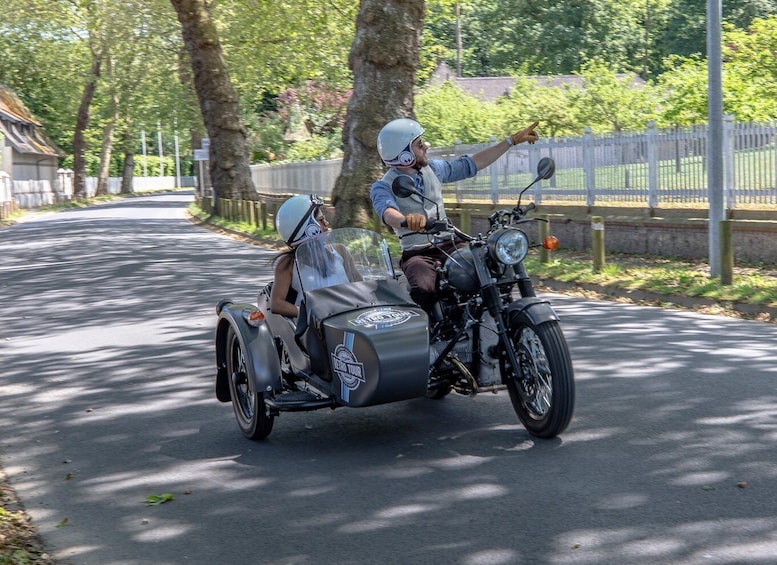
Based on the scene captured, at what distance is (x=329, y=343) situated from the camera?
619 centimetres

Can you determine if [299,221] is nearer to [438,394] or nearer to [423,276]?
[423,276]

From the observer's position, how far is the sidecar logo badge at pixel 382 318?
5996 millimetres

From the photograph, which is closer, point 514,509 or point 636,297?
point 514,509

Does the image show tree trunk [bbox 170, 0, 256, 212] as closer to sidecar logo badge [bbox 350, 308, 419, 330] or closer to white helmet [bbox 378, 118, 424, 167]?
white helmet [bbox 378, 118, 424, 167]

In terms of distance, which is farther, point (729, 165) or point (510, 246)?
point (729, 165)

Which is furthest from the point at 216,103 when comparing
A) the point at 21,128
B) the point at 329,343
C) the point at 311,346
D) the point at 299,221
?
the point at 21,128

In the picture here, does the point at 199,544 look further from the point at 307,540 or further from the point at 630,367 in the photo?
the point at 630,367

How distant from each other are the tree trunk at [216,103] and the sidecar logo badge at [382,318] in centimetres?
3212

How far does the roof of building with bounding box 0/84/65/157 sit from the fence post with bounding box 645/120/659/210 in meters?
61.4

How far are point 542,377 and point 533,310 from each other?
368 mm

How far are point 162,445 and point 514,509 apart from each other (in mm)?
2513

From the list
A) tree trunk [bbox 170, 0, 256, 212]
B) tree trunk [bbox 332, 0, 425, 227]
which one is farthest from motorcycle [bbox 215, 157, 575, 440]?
tree trunk [bbox 170, 0, 256, 212]

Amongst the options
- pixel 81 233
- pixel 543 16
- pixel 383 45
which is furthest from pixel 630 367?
pixel 543 16

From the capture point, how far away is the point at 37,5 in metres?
55.4
